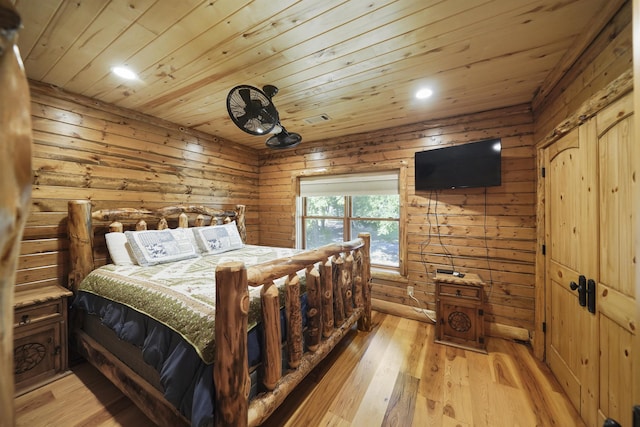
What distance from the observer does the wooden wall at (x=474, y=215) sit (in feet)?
7.93

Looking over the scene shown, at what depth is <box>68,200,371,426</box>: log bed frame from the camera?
3.59ft

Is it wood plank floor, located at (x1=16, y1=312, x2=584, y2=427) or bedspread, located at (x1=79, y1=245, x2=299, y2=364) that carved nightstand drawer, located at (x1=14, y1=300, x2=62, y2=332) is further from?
wood plank floor, located at (x1=16, y1=312, x2=584, y2=427)

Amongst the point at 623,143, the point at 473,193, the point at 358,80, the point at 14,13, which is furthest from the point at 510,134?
the point at 14,13

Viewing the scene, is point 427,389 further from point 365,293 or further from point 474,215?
point 474,215

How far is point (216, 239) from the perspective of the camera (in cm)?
295

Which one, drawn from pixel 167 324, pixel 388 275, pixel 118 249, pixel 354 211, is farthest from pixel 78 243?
pixel 388 275

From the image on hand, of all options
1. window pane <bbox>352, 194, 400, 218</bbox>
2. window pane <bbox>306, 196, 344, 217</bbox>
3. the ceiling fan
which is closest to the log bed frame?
window pane <bbox>352, 194, 400, 218</bbox>

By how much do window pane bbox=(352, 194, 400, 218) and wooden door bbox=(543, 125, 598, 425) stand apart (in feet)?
5.04

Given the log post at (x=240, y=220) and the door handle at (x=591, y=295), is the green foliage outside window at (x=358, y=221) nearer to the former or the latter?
the log post at (x=240, y=220)

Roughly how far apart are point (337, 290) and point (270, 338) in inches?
34.7

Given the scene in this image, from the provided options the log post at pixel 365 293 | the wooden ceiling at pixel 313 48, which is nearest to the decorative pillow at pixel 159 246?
the wooden ceiling at pixel 313 48

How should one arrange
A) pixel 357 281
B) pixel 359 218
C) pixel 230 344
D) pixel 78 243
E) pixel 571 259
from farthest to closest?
pixel 359 218 → pixel 357 281 → pixel 78 243 → pixel 571 259 → pixel 230 344

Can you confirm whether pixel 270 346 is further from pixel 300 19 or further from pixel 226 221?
pixel 226 221

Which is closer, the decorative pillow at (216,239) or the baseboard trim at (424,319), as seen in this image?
the baseboard trim at (424,319)
